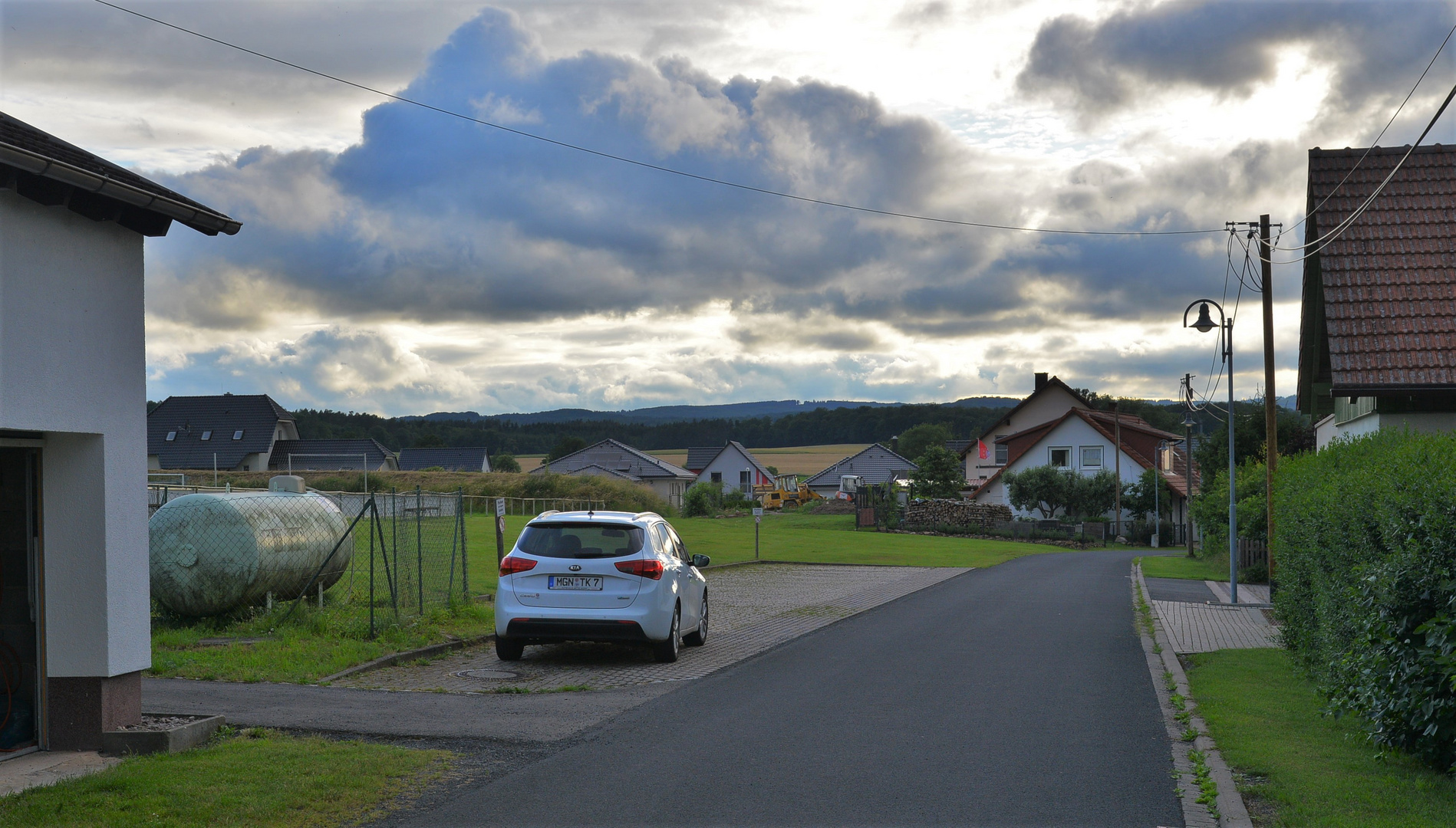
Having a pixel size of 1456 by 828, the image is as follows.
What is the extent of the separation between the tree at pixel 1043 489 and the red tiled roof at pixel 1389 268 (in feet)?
160

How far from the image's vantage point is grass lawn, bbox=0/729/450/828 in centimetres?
646

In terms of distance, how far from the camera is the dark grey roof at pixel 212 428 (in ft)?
290

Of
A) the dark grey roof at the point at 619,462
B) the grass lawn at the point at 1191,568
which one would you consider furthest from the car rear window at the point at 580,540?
the dark grey roof at the point at 619,462

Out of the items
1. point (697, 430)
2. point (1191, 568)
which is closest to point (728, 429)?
point (697, 430)

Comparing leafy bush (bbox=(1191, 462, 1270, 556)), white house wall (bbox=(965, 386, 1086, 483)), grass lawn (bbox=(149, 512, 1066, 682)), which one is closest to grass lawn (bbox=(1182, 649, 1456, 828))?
grass lawn (bbox=(149, 512, 1066, 682))

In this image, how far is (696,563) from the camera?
15.0m

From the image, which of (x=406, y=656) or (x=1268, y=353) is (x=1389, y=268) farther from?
(x=406, y=656)

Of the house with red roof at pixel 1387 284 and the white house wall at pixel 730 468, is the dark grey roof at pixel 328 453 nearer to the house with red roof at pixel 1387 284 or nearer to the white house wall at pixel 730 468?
the white house wall at pixel 730 468

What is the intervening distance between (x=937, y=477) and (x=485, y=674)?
59.5 m

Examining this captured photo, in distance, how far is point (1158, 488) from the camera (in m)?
66.4

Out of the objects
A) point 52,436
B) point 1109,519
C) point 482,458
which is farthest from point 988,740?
point 482,458

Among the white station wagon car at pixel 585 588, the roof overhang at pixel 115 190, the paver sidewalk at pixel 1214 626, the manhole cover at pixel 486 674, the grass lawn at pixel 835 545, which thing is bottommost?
the grass lawn at pixel 835 545

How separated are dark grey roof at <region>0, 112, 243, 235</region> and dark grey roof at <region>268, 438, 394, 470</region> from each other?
86187 mm

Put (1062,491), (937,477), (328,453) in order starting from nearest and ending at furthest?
(1062,491) → (937,477) → (328,453)
